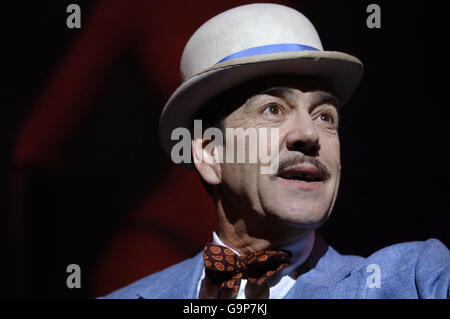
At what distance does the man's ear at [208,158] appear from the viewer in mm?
2057

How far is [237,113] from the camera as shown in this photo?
196 cm

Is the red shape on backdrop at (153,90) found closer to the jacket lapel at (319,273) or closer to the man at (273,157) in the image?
the man at (273,157)

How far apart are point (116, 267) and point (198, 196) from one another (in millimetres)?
658

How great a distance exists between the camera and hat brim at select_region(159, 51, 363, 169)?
1862 mm

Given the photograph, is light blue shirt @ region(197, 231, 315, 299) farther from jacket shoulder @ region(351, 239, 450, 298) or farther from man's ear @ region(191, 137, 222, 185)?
man's ear @ region(191, 137, 222, 185)

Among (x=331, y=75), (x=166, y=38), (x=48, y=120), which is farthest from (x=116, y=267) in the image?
(x=331, y=75)

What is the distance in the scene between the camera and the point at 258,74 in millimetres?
1929

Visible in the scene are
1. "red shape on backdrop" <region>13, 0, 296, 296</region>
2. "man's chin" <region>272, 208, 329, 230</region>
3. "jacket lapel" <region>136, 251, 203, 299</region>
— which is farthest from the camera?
"red shape on backdrop" <region>13, 0, 296, 296</region>

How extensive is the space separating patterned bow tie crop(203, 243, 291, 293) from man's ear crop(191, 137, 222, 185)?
0.26 metres

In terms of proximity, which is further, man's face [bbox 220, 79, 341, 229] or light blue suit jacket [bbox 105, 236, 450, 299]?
man's face [bbox 220, 79, 341, 229]

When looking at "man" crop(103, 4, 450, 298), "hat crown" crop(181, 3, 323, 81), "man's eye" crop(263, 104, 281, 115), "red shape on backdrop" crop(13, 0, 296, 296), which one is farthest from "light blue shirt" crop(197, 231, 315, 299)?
"red shape on backdrop" crop(13, 0, 296, 296)

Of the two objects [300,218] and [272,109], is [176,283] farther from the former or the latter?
[272,109]

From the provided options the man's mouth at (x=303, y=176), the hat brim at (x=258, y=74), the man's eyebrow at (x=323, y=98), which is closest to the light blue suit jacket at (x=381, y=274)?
the man's mouth at (x=303, y=176)

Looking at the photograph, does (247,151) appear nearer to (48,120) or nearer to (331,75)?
(331,75)
